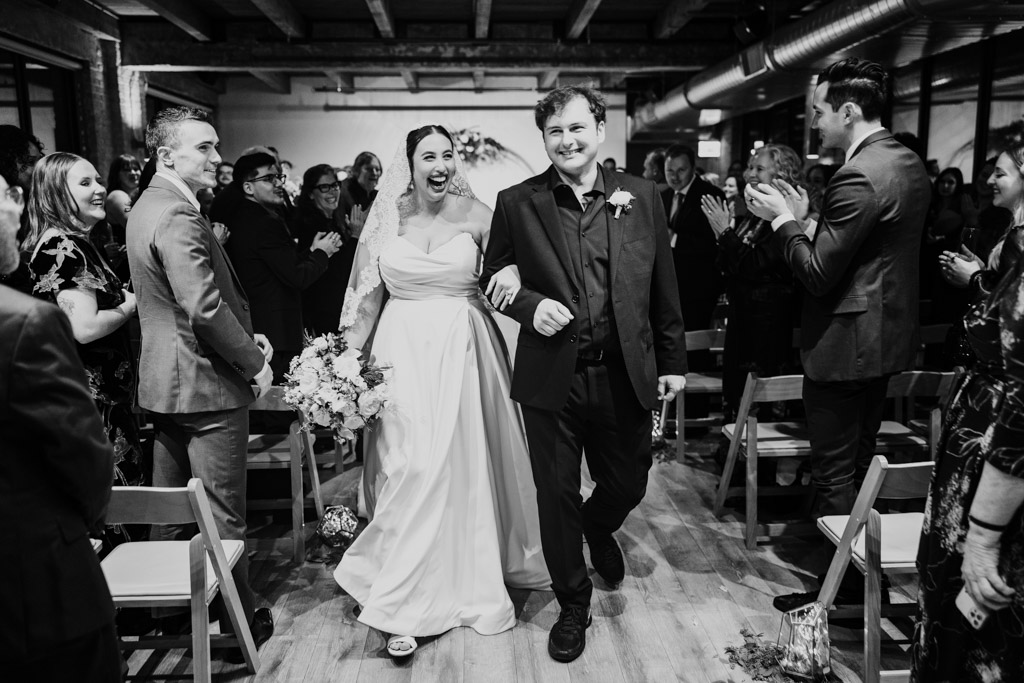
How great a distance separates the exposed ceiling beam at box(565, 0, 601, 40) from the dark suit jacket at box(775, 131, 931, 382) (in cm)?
504

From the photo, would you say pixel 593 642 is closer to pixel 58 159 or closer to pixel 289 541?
pixel 289 541

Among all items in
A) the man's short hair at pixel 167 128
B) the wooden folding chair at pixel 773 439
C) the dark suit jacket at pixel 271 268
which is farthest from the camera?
the dark suit jacket at pixel 271 268

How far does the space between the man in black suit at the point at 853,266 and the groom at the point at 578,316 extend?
0.56 m

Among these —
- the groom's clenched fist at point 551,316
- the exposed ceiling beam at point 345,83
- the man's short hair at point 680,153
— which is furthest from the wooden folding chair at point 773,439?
the exposed ceiling beam at point 345,83

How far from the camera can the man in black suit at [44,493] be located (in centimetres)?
135

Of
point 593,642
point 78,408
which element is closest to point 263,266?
point 593,642

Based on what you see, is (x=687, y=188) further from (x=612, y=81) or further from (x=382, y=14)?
(x=612, y=81)

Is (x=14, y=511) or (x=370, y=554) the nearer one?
(x=14, y=511)

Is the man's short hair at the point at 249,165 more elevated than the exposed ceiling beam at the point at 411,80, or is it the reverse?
the exposed ceiling beam at the point at 411,80

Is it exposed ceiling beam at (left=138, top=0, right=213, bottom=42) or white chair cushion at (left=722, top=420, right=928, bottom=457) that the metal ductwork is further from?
exposed ceiling beam at (left=138, top=0, right=213, bottom=42)

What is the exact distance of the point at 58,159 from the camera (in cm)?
292

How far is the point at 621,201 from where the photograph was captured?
108 inches

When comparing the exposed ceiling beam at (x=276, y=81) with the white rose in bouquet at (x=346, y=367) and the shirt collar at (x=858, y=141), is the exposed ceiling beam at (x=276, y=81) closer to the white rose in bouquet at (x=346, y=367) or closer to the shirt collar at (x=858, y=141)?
the white rose in bouquet at (x=346, y=367)

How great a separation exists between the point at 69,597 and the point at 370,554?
6.17 feet
